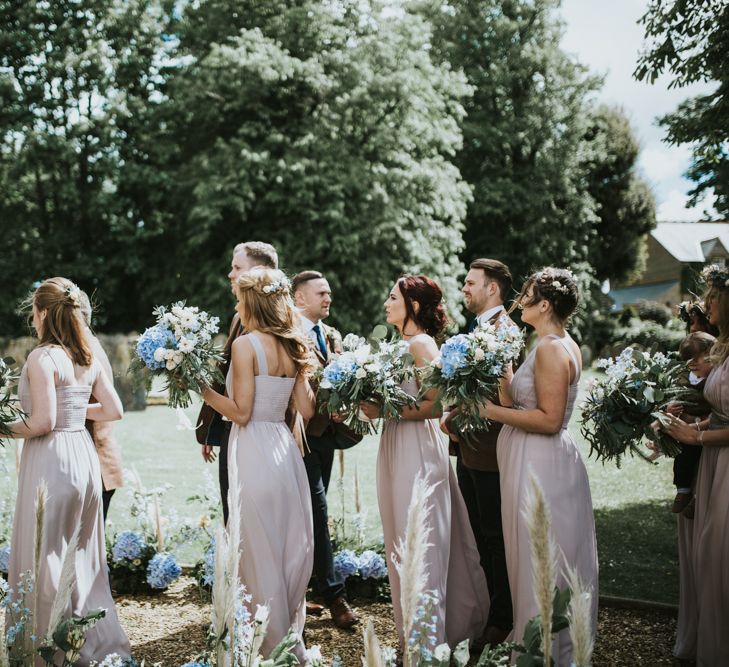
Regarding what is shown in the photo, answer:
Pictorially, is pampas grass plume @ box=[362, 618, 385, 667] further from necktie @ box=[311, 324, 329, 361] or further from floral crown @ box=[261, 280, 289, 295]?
necktie @ box=[311, 324, 329, 361]

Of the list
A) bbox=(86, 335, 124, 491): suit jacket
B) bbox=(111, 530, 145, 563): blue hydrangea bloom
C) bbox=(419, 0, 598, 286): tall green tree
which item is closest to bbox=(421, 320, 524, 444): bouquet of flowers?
bbox=(86, 335, 124, 491): suit jacket

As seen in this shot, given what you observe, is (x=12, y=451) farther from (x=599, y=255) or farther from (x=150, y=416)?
(x=599, y=255)

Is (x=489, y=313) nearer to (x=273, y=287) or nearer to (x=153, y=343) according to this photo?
(x=273, y=287)

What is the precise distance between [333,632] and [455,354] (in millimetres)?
2522

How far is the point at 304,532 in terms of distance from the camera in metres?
4.65

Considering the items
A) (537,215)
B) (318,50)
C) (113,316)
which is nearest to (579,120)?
(537,215)

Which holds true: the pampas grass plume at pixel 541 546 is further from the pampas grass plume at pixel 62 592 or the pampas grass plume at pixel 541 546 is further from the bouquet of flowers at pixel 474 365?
the bouquet of flowers at pixel 474 365

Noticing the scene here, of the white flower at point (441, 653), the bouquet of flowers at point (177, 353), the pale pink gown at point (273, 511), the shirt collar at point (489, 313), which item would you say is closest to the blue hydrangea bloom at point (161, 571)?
the pale pink gown at point (273, 511)

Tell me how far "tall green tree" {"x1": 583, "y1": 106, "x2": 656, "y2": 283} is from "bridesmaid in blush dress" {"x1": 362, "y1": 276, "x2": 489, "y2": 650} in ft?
125

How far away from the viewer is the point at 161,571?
6.21 meters

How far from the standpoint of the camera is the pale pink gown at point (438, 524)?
4.88 meters

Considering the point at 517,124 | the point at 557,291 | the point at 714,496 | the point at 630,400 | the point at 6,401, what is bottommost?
the point at 714,496

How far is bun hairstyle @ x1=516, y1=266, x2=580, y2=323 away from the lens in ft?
14.6

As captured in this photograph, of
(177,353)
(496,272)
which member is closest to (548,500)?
(496,272)
